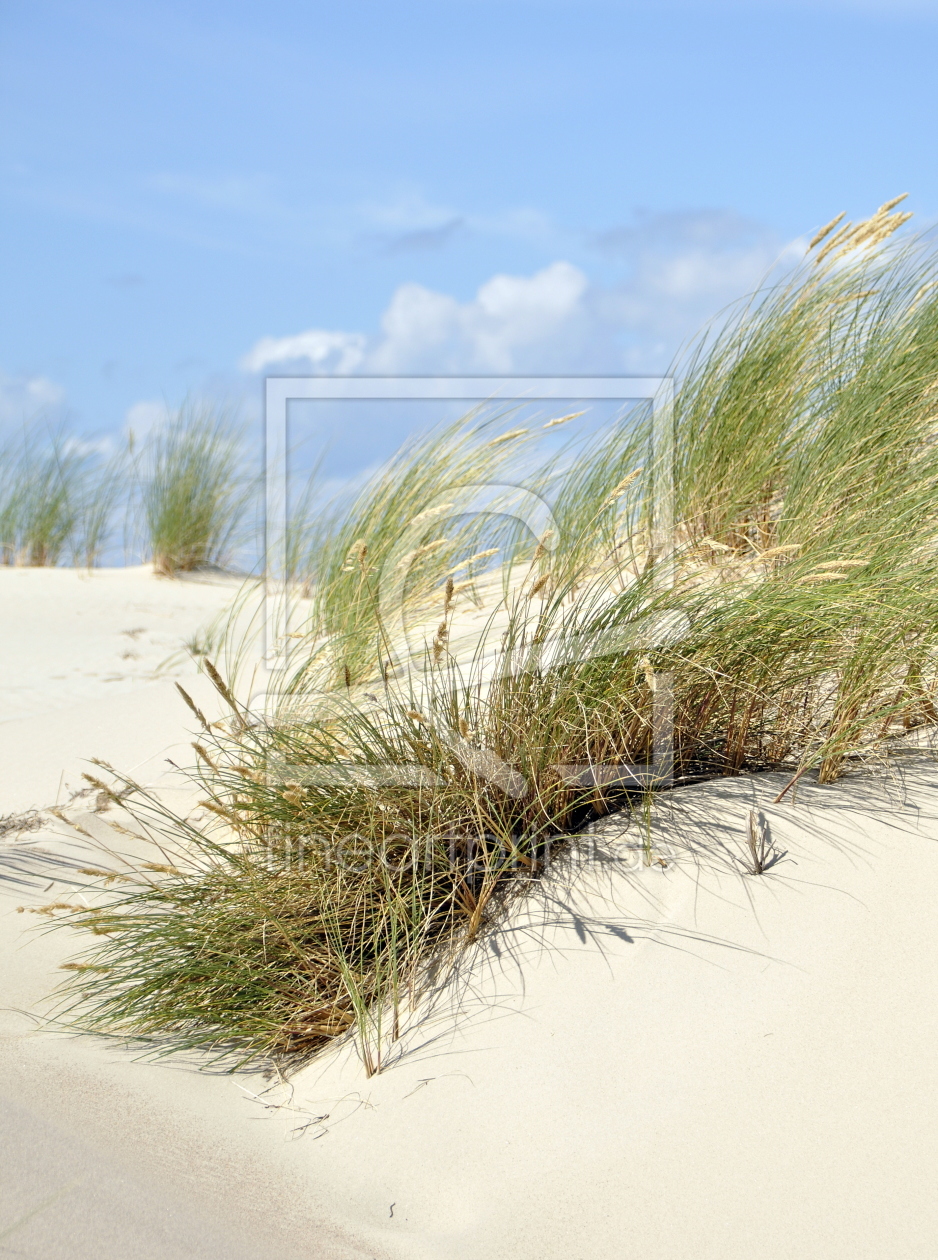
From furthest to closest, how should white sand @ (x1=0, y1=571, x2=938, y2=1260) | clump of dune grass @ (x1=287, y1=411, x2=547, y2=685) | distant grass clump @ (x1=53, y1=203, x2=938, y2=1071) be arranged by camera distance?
clump of dune grass @ (x1=287, y1=411, x2=547, y2=685), distant grass clump @ (x1=53, y1=203, x2=938, y2=1071), white sand @ (x1=0, y1=571, x2=938, y2=1260)

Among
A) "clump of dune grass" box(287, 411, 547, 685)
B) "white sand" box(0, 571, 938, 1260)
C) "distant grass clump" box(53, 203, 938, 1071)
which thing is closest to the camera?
"white sand" box(0, 571, 938, 1260)

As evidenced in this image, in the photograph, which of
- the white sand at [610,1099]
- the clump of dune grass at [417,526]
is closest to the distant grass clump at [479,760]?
the white sand at [610,1099]

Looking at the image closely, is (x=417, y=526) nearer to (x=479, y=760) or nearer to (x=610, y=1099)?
(x=479, y=760)

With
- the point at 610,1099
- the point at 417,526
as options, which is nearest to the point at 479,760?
the point at 610,1099

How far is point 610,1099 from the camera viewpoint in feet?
5.16

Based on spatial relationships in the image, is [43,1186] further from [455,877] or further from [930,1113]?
[930,1113]

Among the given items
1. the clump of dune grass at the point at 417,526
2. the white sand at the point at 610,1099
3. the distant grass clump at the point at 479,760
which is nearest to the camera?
the white sand at the point at 610,1099

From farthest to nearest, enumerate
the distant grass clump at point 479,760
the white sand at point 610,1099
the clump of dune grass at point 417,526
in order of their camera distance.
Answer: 1. the clump of dune grass at point 417,526
2. the distant grass clump at point 479,760
3. the white sand at point 610,1099

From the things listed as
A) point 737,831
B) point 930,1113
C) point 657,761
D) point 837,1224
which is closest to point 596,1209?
point 837,1224

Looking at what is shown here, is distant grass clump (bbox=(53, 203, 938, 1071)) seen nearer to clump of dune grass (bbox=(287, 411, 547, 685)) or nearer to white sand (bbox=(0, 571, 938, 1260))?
white sand (bbox=(0, 571, 938, 1260))

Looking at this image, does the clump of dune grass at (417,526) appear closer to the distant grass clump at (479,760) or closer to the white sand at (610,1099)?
the distant grass clump at (479,760)

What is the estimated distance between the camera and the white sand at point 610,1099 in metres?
1.41

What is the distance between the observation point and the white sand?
4.61 ft

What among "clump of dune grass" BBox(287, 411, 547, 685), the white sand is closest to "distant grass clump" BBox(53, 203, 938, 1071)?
the white sand
